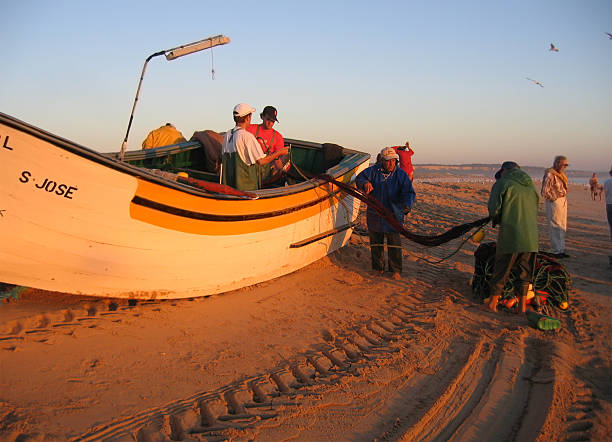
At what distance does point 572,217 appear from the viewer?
13383 mm

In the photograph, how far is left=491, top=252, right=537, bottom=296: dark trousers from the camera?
466 cm

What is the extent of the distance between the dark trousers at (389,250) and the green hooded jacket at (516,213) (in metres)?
1.51

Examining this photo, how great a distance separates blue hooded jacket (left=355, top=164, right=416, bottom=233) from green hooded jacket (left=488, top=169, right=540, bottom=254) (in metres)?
1.38

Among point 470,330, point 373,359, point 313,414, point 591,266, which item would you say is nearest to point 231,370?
point 313,414

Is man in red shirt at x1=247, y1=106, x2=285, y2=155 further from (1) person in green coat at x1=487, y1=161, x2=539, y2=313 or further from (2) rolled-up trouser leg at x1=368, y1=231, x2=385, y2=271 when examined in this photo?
(1) person in green coat at x1=487, y1=161, x2=539, y2=313

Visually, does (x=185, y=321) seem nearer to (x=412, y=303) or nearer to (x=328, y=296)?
(x=328, y=296)

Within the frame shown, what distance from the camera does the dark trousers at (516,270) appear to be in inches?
183

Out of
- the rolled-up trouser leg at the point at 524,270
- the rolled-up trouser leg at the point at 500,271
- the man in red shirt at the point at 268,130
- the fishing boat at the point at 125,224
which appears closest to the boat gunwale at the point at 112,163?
the fishing boat at the point at 125,224

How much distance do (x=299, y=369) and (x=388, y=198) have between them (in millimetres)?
3357

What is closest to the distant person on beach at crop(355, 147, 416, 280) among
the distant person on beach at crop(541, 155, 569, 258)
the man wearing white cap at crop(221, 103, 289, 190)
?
the man wearing white cap at crop(221, 103, 289, 190)

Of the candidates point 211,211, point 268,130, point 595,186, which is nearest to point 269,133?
point 268,130

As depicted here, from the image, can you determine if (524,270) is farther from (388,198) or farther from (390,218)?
(388,198)

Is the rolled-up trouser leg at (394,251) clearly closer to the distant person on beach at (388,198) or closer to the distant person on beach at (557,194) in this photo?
the distant person on beach at (388,198)

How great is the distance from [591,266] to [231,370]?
6.40 metres
